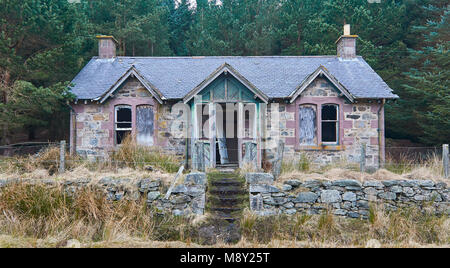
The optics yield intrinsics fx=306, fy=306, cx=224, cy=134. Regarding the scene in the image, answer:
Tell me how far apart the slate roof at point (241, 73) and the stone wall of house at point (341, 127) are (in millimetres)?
657

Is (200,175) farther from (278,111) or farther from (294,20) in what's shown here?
(294,20)

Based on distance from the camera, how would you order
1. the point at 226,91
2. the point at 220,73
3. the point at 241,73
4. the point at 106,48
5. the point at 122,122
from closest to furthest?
the point at 220,73 < the point at 226,91 < the point at 122,122 < the point at 241,73 < the point at 106,48

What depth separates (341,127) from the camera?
46.4ft

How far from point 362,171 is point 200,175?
5.06 meters

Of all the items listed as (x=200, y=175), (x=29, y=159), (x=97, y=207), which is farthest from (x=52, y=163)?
(x=200, y=175)

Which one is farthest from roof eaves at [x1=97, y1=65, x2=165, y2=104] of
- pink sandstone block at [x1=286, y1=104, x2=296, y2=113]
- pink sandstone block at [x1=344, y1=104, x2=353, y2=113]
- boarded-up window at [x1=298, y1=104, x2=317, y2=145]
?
pink sandstone block at [x1=344, y1=104, x2=353, y2=113]

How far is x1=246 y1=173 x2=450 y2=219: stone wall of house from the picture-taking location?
8.64m

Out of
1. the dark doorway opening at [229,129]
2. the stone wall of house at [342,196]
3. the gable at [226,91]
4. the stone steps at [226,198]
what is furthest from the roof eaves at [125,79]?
the stone wall of house at [342,196]

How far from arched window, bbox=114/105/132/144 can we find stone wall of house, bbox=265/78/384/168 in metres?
6.61

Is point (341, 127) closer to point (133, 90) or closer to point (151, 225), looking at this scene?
point (133, 90)

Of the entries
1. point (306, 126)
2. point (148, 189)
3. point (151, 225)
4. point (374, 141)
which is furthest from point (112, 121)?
point (374, 141)

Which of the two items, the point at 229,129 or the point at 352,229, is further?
the point at 229,129

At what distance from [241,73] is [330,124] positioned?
521 centimetres

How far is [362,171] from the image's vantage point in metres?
9.55
